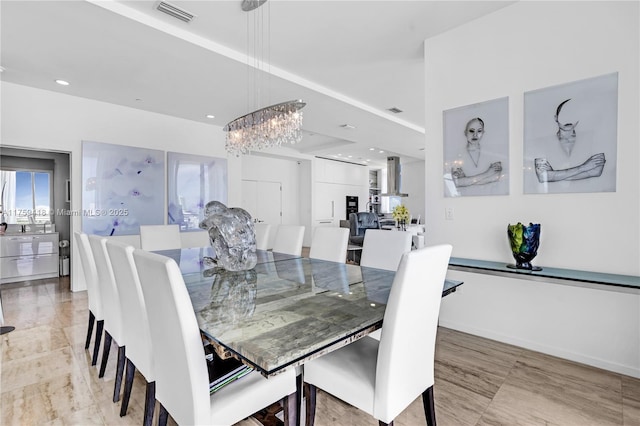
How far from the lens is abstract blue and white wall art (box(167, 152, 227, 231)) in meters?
5.02

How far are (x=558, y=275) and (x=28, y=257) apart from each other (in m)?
6.88

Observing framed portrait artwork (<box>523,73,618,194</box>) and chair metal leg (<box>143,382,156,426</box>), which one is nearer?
chair metal leg (<box>143,382,156,426</box>)

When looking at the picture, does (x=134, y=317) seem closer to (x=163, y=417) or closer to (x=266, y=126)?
(x=163, y=417)

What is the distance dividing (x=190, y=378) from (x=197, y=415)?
128 mm

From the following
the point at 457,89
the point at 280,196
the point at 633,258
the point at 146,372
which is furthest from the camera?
the point at 280,196

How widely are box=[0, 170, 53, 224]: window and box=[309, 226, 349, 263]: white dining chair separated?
5.22 meters

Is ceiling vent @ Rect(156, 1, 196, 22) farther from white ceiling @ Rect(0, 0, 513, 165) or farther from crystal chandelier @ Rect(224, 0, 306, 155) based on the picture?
crystal chandelier @ Rect(224, 0, 306, 155)

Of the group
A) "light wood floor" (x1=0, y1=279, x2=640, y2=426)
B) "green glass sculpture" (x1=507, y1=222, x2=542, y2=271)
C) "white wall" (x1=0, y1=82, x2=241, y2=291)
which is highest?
"white wall" (x1=0, y1=82, x2=241, y2=291)

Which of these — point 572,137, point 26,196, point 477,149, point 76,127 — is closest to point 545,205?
point 572,137

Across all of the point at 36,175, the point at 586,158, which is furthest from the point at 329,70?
the point at 36,175

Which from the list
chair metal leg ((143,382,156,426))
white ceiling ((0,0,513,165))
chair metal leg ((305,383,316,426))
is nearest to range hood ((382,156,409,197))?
white ceiling ((0,0,513,165))

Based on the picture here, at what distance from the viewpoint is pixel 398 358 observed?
1150mm

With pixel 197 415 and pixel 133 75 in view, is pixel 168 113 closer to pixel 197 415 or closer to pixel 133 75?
pixel 133 75

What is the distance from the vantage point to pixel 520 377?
1999mm
